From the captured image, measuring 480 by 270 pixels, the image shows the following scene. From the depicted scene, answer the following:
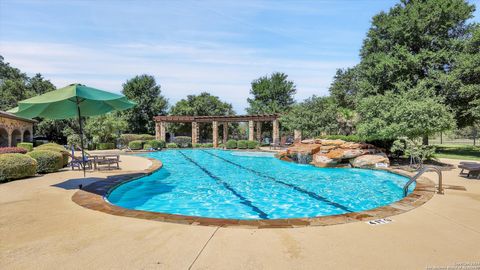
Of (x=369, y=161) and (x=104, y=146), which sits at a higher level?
(x=104, y=146)

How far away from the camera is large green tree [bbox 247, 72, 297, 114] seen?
3884 cm

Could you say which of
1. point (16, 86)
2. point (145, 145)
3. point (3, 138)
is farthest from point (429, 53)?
point (16, 86)

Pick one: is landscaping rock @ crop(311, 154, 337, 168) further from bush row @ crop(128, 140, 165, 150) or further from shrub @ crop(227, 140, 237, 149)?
bush row @ crop(128, 140, 165, 150)

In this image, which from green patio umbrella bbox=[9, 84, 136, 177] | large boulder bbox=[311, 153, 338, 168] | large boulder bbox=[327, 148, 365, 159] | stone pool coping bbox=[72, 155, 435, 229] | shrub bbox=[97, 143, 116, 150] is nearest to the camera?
stone pool coping bbox=[72, 155, 435, 229]

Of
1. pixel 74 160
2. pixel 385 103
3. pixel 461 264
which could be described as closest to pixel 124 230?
pixel 461 264

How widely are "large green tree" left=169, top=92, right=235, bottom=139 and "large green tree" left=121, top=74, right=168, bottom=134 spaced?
2.88 m

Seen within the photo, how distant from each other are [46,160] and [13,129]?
1642 centimetres

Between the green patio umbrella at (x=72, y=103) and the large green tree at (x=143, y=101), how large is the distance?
29.0 meters

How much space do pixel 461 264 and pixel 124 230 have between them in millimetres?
4264

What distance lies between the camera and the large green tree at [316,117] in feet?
70.3

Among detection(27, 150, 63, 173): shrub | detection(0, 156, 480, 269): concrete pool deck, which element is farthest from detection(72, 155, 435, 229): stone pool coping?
detection(27, 150, 63, 173): shrub

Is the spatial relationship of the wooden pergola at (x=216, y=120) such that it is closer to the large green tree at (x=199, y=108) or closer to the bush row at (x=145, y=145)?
the bush row at (x=145, y=145)

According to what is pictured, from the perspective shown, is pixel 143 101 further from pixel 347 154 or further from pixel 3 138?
pixel 347 154

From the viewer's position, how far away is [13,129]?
67.6 ft
